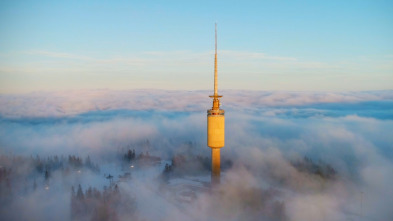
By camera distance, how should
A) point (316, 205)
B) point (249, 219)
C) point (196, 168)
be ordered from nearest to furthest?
point (249, 219) → point (316, 205) → point (196, 168)

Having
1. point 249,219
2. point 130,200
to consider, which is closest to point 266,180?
point 249,219

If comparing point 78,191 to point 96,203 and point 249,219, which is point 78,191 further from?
point 249,219

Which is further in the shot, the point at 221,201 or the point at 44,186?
the point at 44,186

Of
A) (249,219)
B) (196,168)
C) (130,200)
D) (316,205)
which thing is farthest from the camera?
(196,168)

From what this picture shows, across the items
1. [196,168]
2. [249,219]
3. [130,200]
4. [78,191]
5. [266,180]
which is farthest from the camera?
[196,168]

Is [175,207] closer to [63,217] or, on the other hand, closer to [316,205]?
[63,217]

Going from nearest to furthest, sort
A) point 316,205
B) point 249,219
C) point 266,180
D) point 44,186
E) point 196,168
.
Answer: point 249,219 < point 316,205 < point 44,186 < point 266,180 < point 196,168

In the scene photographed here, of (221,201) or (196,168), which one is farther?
(196,168)

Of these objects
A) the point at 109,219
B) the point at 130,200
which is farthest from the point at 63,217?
the point at 130,200

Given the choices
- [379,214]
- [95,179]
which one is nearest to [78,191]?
[95,179]
